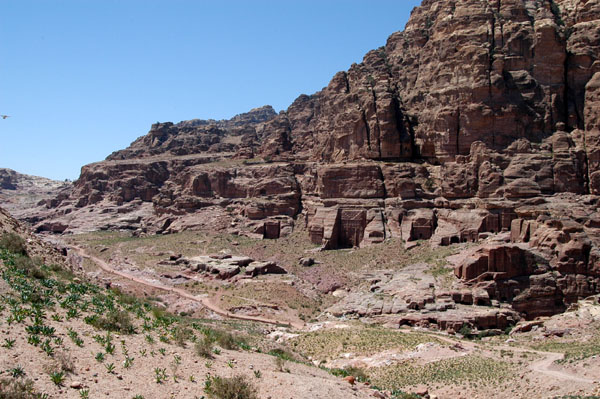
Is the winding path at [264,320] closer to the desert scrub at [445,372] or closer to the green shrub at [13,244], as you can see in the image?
the desert scrub at [445,372]

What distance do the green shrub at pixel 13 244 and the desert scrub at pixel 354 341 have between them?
1695 cm

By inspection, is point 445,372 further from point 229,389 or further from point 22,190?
point 22,190

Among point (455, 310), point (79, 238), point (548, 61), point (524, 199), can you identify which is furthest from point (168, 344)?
point (79, 238)

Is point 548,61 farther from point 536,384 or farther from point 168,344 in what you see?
point 168,344

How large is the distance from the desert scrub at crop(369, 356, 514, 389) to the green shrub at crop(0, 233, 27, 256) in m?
19.5

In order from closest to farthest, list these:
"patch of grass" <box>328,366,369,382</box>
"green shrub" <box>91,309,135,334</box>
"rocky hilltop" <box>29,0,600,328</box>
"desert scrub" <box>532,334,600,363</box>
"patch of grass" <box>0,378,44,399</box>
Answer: "patch of grass" <box>0,378,44,399</box>
"green shrub" <box>91,309,135,334</box>
"patch of grass" <box>328,366,369,382</box>
"desert scrub" <box>532,334,600,363</box>
"rocky hilltop" <box>29,0,600,328</box>

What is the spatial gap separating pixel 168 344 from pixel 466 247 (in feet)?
124

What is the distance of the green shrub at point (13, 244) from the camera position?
25.2 m

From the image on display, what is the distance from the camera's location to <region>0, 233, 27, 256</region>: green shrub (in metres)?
25.2

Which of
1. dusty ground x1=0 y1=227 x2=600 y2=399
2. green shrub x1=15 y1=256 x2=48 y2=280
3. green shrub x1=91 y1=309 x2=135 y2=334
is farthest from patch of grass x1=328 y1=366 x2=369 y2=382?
green shrub x1=15 y1=256 x2=48 y2=280

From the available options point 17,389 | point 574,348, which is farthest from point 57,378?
point 574,348

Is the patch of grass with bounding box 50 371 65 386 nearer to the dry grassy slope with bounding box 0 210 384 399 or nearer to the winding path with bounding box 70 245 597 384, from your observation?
the dry grassy slope with bounding box 0 210 384 399

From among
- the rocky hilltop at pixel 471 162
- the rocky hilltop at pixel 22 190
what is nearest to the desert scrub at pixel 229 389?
the rocky hilltop at pixel 471 162

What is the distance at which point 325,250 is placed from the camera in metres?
63.3
